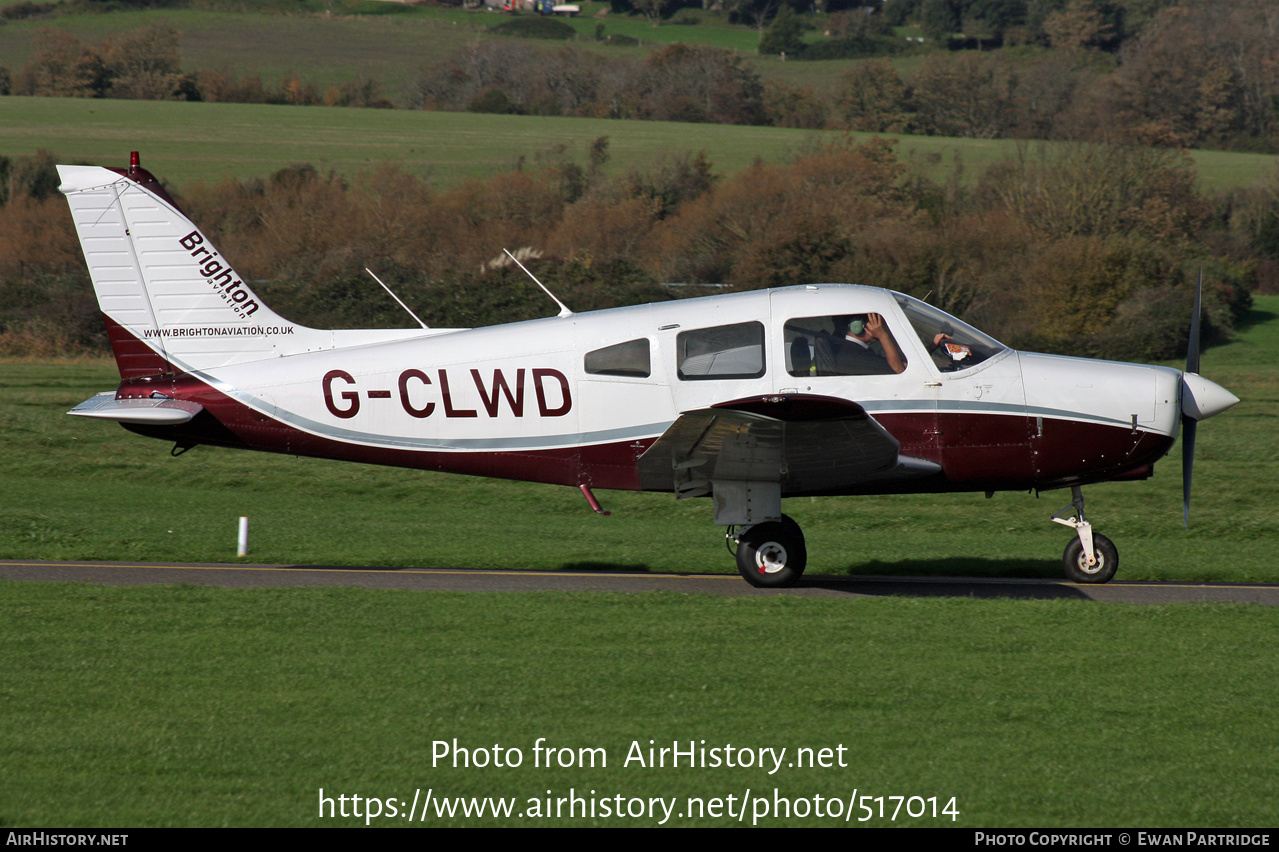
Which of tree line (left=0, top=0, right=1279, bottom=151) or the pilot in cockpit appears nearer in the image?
the pilot in cockpit

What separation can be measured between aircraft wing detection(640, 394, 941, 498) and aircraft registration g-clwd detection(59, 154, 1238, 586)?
0.03m

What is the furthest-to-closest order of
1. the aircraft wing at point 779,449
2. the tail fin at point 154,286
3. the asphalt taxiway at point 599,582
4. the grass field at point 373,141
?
the grass field at point 373,141 < the tail fin at point 154,286 < the asphalt taxiway at point 599,582 < the aircraft wing at point 779,449

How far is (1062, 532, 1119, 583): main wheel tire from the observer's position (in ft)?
34.1

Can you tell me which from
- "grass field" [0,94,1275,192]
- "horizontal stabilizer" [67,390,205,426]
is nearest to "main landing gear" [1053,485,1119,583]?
"horizontal stabilizer" [67,390,205,426]

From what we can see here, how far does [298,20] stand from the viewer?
89.3 m

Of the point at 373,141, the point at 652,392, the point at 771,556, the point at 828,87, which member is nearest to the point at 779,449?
the point at 652,392

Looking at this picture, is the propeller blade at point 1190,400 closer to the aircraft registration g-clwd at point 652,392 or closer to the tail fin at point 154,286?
the aircraft registration g-clwd at point 652,392

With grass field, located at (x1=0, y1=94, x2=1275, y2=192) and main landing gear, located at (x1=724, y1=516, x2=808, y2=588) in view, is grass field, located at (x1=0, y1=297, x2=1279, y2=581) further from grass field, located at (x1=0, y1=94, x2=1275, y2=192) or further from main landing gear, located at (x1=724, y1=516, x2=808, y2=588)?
grass field, located at (x1=0, y1=94, x2=1275, y2=192)

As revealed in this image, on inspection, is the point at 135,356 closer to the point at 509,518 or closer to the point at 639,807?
the point at 509,518

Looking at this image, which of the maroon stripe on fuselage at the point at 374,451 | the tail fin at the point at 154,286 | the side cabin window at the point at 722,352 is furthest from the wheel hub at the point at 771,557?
the tail fin at the point at 154,286

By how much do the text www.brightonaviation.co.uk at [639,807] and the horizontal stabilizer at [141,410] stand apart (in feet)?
18.7

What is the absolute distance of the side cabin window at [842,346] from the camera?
951cm

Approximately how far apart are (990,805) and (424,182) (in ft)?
141

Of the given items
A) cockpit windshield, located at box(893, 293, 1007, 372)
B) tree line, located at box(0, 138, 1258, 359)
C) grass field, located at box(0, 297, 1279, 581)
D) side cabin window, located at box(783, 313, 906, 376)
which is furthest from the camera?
tree line, located at box(0, 138, 1258, 359)
